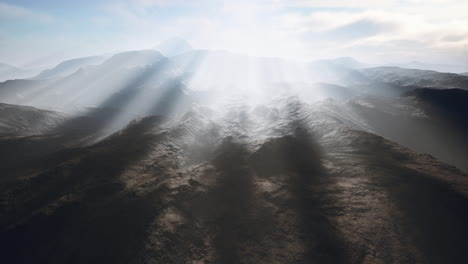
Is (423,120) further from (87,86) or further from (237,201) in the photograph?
(87,86)

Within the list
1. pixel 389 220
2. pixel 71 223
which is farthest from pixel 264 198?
pixel 71 223

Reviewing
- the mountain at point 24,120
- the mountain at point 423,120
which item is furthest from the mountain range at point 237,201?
the mountain at point 24,120

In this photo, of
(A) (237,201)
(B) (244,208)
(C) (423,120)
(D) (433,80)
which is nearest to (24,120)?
(A) (237,201)

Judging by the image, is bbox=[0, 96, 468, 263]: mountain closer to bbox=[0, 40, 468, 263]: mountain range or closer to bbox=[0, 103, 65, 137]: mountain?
bbox=[0, 40, 468, 263]: mountain range

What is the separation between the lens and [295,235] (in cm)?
1684

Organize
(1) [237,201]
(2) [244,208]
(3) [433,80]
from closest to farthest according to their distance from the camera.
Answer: (2) [244,208], (1) [237,201], (3) [433,80]

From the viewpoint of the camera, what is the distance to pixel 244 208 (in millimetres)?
21125

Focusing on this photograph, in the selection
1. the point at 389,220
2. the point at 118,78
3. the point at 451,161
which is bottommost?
the point at 451,161

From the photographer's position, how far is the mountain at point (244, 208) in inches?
602

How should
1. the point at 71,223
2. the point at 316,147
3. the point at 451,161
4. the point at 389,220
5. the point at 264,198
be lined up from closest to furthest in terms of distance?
1. the point at 389,220
2. the point at 71,223
3. the point at 264,198
4. the point at 316,147
5. the point at 451,161

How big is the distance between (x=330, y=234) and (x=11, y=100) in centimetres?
18130

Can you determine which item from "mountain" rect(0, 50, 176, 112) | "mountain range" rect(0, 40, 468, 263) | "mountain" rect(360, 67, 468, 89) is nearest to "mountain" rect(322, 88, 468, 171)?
"mountain range" rect(0, 40, 468, 263)

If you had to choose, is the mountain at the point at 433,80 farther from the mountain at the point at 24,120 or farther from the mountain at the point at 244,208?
the mountain at the point at 24,120

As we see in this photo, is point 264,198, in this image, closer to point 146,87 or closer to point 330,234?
point 330,234
